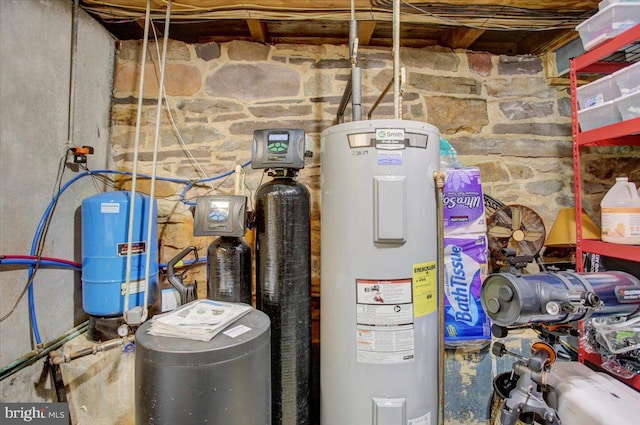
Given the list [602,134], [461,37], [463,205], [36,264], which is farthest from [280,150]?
[602,134]

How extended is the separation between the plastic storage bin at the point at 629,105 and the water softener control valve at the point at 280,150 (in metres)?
1.35

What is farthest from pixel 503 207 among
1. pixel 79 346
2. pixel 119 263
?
pixel 79 346

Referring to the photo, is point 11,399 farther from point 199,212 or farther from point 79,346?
point 199,212

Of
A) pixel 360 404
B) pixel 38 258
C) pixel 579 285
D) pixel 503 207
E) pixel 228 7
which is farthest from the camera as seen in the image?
pixel 503 207

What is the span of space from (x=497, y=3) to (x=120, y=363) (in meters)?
2.53

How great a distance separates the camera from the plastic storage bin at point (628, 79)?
128 centimetres

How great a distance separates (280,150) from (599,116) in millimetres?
1486

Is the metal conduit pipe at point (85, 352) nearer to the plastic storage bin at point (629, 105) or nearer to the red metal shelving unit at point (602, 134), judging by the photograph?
the red metal shelving unit at point (602, 134)

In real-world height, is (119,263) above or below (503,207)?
below

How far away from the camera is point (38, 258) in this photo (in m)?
1.38

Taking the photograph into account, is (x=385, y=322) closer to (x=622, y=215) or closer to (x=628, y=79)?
(x=622, y=215)

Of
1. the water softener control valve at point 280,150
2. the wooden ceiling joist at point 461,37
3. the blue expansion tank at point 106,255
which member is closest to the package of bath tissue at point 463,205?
the water softener control valve at point 280,150

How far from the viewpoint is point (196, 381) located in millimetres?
930

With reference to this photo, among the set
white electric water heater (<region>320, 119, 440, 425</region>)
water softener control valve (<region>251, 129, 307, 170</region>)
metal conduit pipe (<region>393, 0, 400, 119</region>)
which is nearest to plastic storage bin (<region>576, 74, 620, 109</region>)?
white electric water heater (<region>320, 119, 440, 425</region>)
